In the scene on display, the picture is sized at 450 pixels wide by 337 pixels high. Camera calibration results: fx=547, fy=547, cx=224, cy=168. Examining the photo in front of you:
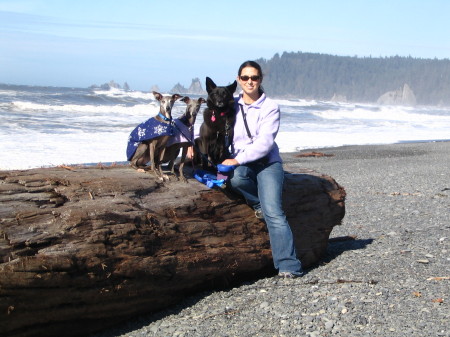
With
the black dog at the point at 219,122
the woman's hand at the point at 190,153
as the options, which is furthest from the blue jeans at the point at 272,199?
the woman's hand at the point at 190,153

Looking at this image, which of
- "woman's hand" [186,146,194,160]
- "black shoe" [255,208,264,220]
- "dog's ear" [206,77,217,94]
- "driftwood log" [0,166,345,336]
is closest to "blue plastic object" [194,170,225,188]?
"driftwood log" [0,166,345,336]

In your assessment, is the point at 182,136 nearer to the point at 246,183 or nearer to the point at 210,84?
the point at 210,84

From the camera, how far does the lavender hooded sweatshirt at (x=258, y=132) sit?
541 centimetres

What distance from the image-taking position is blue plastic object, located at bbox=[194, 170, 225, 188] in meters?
5.49

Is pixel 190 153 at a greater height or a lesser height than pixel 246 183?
greater

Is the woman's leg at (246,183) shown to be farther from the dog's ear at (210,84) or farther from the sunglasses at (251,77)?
the dog's ear at (210,84)

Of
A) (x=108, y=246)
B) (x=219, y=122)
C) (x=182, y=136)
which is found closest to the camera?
(x=108, y=246)

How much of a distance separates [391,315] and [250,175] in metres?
1.92

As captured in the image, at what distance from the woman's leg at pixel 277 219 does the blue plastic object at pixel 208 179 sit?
41 centimetres

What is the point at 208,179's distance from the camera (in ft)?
18.4

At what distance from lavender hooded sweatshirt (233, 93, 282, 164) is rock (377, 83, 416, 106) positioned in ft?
559

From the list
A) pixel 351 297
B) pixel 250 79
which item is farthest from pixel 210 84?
pixel 351 297

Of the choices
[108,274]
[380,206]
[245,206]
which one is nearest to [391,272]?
[245,206]

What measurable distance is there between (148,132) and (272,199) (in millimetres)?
1539
